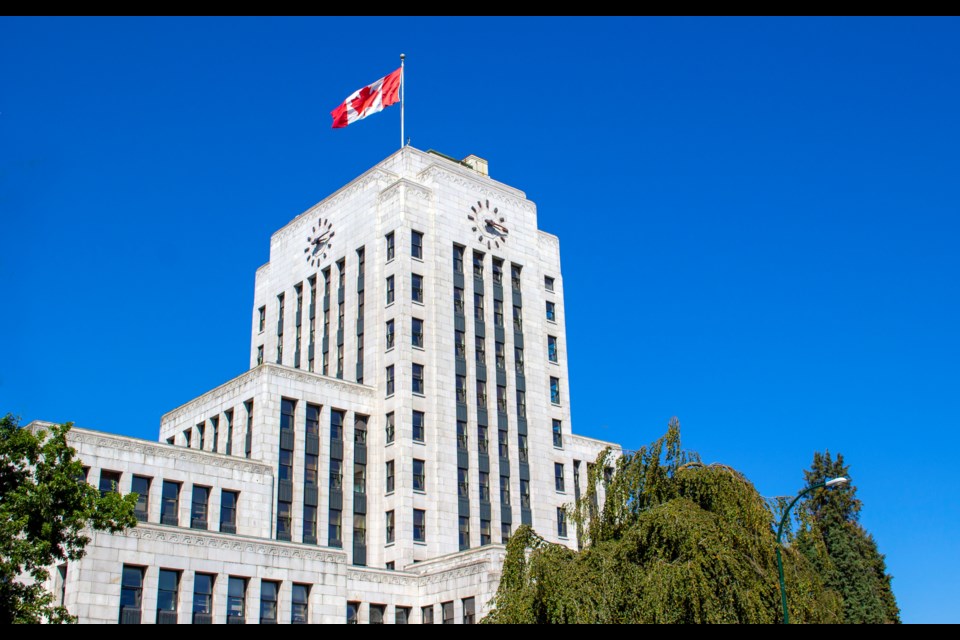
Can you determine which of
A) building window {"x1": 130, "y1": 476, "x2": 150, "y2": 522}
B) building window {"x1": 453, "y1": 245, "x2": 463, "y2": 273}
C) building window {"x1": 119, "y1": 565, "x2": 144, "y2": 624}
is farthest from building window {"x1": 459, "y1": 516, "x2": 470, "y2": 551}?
building window {"x1": 119, "y1": 565, "x2": 144, "y2": 624}

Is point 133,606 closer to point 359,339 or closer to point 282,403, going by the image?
point 282,403

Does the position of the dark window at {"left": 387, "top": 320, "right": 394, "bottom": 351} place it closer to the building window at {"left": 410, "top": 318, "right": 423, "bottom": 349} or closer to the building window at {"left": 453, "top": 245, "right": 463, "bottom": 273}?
the building window at {"left": 410, "top": 318, "right": 423, "bottom": 349}

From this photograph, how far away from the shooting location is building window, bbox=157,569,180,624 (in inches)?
1673

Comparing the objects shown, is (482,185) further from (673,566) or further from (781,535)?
(673,566)

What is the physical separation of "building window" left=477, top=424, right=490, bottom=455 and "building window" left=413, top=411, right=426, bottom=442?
402cm

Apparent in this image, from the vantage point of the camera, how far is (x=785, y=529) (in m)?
32.8

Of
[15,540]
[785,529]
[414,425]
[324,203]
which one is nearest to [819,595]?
[785,529]

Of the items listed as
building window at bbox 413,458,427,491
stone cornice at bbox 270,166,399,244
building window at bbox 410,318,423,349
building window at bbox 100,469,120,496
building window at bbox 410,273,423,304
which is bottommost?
building window at bbox 100,469,120,496

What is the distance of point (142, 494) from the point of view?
51.2 metres

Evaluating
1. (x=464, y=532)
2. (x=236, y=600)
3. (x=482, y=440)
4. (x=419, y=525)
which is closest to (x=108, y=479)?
(x=236, y=600)

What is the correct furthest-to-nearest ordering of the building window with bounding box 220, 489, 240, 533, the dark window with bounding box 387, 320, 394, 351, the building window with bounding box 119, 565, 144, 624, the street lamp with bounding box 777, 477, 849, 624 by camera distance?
the dark window with bounding box 387, 320, 394, 351, the building window with bounding box 220, 489, 240, 533, the building window with bounding box 119, 565, 144, 624, the street lamp with bounding box 777, 477, 849, 624

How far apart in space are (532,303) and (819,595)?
4048cm

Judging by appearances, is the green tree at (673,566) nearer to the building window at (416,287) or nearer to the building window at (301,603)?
the building window at (301,603)

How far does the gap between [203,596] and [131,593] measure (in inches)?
132
